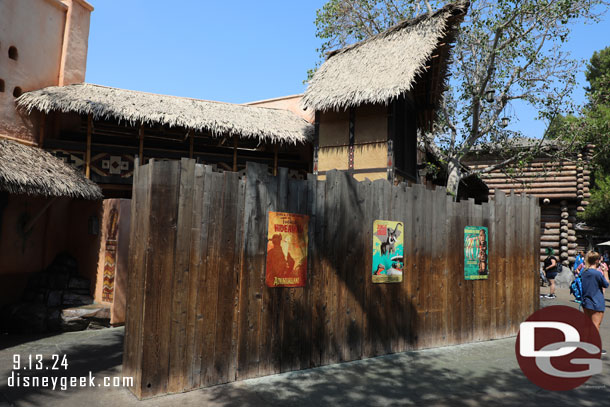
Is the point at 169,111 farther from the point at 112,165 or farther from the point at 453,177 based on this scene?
the point at 453,177

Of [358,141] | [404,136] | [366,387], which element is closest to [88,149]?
[358,141]

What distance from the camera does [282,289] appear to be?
18.4 feet

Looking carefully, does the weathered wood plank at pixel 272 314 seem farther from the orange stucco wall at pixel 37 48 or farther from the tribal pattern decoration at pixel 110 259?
the orange stucco wall at pixel 37 48

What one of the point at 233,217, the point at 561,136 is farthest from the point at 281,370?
the point at 561,136

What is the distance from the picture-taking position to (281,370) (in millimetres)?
5590

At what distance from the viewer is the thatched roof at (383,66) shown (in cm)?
1069

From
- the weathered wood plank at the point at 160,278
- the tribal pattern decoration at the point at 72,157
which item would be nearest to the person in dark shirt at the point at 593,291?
the weathered wood plank at the point at 160,278

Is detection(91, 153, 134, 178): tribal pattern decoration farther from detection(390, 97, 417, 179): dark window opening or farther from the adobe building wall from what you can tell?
detection(390, 97, 417, 179): dark window opening

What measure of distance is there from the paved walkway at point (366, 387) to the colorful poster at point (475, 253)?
1.39 metres

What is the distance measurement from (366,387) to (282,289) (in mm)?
1582

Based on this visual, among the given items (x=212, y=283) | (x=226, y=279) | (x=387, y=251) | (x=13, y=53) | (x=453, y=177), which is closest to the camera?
(x=212, y=283)

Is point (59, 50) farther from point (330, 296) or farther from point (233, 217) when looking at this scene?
point (330, 296)

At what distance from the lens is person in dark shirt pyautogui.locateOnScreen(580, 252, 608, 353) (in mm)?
6723

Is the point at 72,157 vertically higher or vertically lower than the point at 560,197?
lower
